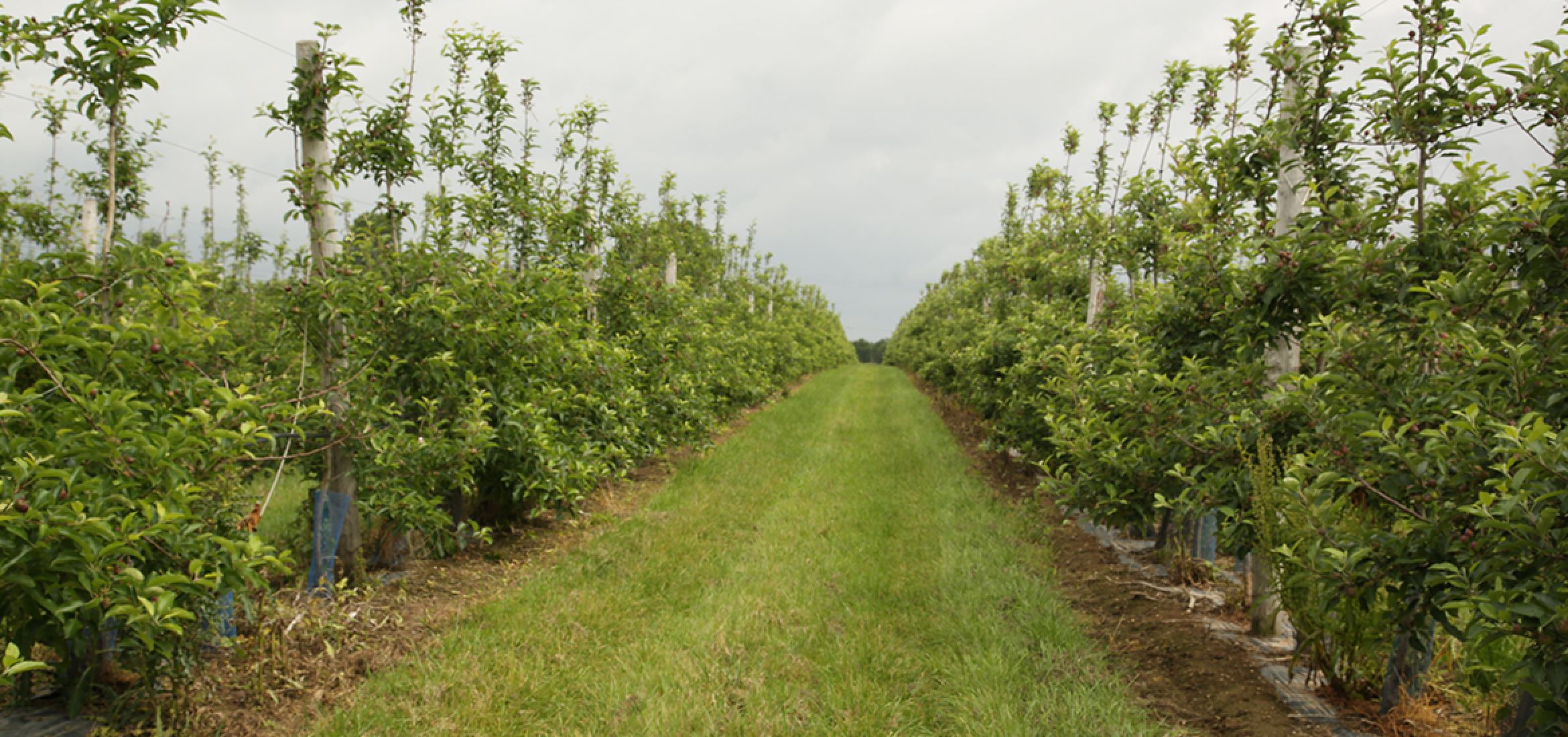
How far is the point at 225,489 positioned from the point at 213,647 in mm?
990

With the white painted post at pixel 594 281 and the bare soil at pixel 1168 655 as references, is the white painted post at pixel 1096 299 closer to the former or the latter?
the bare soil at pixel 1168 655

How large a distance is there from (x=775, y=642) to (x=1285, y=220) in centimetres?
373

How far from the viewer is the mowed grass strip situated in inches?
127

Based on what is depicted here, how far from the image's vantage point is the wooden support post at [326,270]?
4105 millimetres

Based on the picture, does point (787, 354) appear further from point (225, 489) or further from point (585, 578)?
point (225, 489)

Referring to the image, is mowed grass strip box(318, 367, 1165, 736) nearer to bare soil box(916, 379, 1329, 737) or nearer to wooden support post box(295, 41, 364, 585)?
bare soil box(916, 379, 1329, 737)

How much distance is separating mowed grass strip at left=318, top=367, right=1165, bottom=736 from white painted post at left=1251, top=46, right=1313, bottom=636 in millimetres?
972

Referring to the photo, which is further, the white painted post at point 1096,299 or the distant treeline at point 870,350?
the distant treeline at point 870,350

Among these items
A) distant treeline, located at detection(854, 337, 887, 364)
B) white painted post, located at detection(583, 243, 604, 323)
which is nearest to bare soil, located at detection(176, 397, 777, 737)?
white painted post, located at detection(583, 243, 604, 323)

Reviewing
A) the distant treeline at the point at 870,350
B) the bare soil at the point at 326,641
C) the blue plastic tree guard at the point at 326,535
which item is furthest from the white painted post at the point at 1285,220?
the distant treeline at the point at 870,350

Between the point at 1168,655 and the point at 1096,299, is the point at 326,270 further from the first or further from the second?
the point at 1096,299

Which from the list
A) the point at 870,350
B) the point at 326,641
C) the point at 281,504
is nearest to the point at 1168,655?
the point at 326,641

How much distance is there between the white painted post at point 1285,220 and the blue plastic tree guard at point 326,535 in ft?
16.9

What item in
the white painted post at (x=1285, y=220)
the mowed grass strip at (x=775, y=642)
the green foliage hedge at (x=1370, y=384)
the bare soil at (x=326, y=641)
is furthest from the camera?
the white painted post at (x=1285, y=220)
